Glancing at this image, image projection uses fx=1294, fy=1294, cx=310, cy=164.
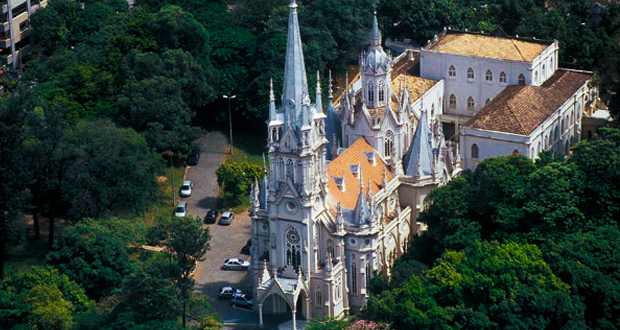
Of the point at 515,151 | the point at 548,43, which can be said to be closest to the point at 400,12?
the point at 548,43

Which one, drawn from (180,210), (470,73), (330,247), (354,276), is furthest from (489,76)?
(330,247)

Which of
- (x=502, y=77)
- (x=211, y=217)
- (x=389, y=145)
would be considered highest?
(x=502, y=77)

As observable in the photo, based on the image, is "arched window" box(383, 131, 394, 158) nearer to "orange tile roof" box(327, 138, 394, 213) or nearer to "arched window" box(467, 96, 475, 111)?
"orange tile roof" box(327, 138, 394, 213)

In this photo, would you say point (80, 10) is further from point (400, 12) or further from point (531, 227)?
point (531, 227)

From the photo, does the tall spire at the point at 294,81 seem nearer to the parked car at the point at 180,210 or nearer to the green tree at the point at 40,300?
the green tree at the point at 40,300

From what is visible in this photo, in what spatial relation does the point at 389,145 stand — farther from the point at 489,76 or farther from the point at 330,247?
the point at 489,76

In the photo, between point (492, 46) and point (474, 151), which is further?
point (492, 46)
